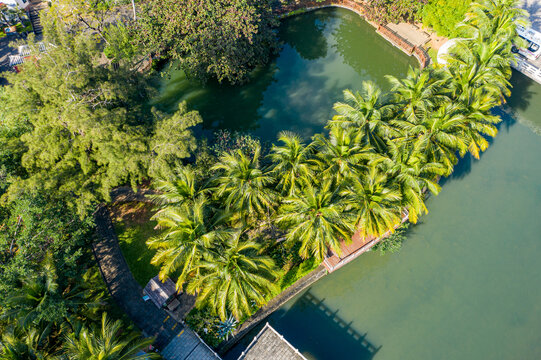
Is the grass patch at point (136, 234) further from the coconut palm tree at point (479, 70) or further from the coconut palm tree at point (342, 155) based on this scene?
the coconut palm tree at point (479, 70)

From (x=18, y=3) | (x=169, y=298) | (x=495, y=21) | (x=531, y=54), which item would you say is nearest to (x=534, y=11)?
(x=531, y=54)

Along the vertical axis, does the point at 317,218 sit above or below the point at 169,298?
above

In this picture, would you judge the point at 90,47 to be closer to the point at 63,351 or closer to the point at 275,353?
the point at 63,351

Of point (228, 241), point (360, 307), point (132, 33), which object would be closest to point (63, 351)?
point (228, 241)

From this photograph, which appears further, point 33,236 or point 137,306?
point 137,306

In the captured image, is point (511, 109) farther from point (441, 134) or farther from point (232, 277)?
point (232, 277)

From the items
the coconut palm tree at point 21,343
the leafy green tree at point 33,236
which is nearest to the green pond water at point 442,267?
the coconut palm tree at point 21,343
